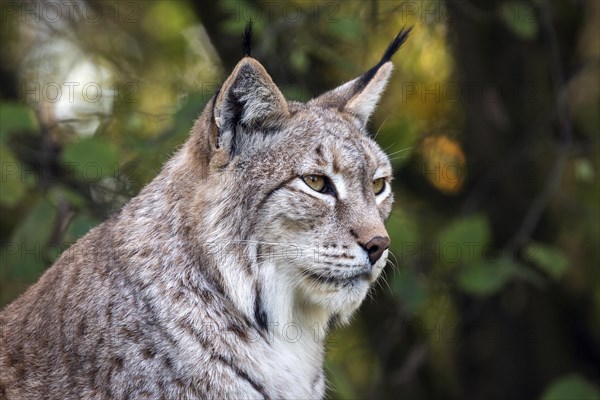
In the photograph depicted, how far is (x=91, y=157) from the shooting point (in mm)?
6465

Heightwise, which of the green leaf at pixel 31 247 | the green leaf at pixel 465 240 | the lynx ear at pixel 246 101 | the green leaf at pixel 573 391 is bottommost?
the green leaf at pixel 573 391

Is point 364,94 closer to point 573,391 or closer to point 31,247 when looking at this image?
point 31,247

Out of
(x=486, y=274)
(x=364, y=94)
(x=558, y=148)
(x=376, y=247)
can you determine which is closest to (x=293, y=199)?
(x=376, y=247)

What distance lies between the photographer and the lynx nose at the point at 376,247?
4.46m

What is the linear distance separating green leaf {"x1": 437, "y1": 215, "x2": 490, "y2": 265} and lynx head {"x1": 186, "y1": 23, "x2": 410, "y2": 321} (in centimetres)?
269

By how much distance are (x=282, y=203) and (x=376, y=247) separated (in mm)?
446

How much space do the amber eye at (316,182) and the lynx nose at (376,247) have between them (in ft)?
1.10

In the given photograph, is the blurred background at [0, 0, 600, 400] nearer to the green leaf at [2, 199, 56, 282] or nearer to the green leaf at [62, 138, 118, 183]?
the green leaf at [62, 138, 118, 183]

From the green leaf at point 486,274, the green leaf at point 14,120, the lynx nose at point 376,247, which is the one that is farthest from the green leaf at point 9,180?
the green leaf at point 486,274

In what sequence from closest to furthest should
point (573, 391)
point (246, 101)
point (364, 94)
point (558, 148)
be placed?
1. point (246, 101)
2. point (364, 94)
3. point (573, 391)
4. point (558, 148)

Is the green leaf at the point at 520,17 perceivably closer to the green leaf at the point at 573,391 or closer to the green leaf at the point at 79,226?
the green leaf at the point at 573,391

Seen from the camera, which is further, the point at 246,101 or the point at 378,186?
the point at 378,186

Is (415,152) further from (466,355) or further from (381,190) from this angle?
(381,190)

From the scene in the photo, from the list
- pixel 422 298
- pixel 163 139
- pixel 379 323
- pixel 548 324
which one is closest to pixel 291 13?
pixel 163 139
